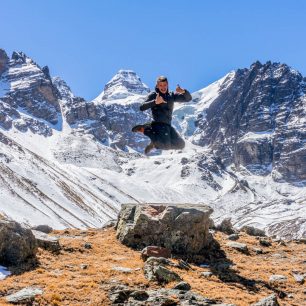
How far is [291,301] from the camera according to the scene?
2103 centimetres

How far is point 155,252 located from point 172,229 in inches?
108

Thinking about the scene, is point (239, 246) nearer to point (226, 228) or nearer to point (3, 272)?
point (226, 228)

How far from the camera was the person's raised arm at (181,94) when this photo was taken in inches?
659

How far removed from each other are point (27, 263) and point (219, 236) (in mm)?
14176

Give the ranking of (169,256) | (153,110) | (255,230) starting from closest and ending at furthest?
(153,110) → (169,256) → (255,230)

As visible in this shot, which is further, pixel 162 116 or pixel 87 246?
pixel 87 246

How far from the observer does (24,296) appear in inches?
686

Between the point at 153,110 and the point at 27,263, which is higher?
the point at 153,110

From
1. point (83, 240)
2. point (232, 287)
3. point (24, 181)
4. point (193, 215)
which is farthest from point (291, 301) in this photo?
point (24, 181)

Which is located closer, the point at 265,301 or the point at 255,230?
the point at 265,301

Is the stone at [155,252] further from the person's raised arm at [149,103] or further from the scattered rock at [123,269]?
the person's raised arm at [149,103]

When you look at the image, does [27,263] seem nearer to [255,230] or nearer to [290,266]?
[290,266]

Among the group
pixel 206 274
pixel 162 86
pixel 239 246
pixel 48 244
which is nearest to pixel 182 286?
pixel 206 274

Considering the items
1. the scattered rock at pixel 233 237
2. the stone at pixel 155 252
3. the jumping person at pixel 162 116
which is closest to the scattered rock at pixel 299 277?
the stone at pixel 155 252
